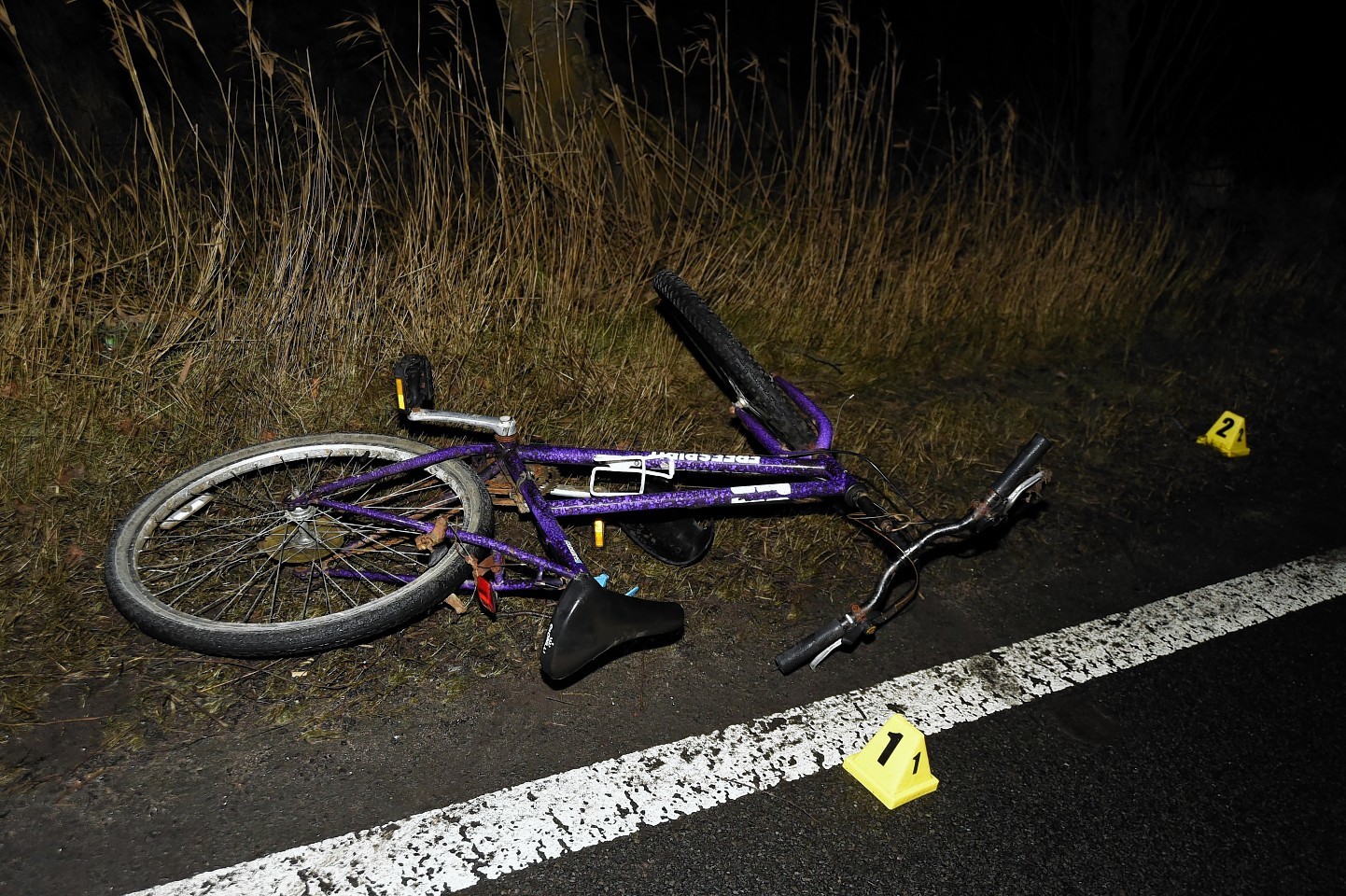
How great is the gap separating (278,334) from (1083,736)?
3273 mm

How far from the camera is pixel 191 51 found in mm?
6965

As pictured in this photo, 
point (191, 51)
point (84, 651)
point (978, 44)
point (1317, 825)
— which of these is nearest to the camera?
point (1317, 825)

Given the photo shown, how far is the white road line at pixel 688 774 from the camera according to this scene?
6.90 feet

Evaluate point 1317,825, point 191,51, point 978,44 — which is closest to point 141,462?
point 1317,825

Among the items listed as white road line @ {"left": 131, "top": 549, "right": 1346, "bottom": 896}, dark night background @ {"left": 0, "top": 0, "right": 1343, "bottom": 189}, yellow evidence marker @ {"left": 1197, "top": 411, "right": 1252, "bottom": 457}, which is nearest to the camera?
white road line @ {"left": 131, "top": 549, "right": 1346, "bottom": 896}

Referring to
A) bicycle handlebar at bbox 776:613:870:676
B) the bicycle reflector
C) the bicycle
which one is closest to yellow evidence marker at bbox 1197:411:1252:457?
the bicycle

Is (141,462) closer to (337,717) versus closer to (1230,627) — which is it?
(337,717)

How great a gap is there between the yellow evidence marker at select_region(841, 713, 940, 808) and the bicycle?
1.00 ft

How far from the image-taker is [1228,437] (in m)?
4.71

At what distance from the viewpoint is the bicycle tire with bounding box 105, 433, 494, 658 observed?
2.61 m

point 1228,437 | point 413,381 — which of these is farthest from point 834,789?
point 1228,437

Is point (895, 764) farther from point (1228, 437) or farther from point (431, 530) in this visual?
point (1228, 437)

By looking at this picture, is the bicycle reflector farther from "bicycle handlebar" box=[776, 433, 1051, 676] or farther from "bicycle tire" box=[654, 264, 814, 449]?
"bicycle handlebar" box=[776, 433, 1051, 676]

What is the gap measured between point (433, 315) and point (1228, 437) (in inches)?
157
